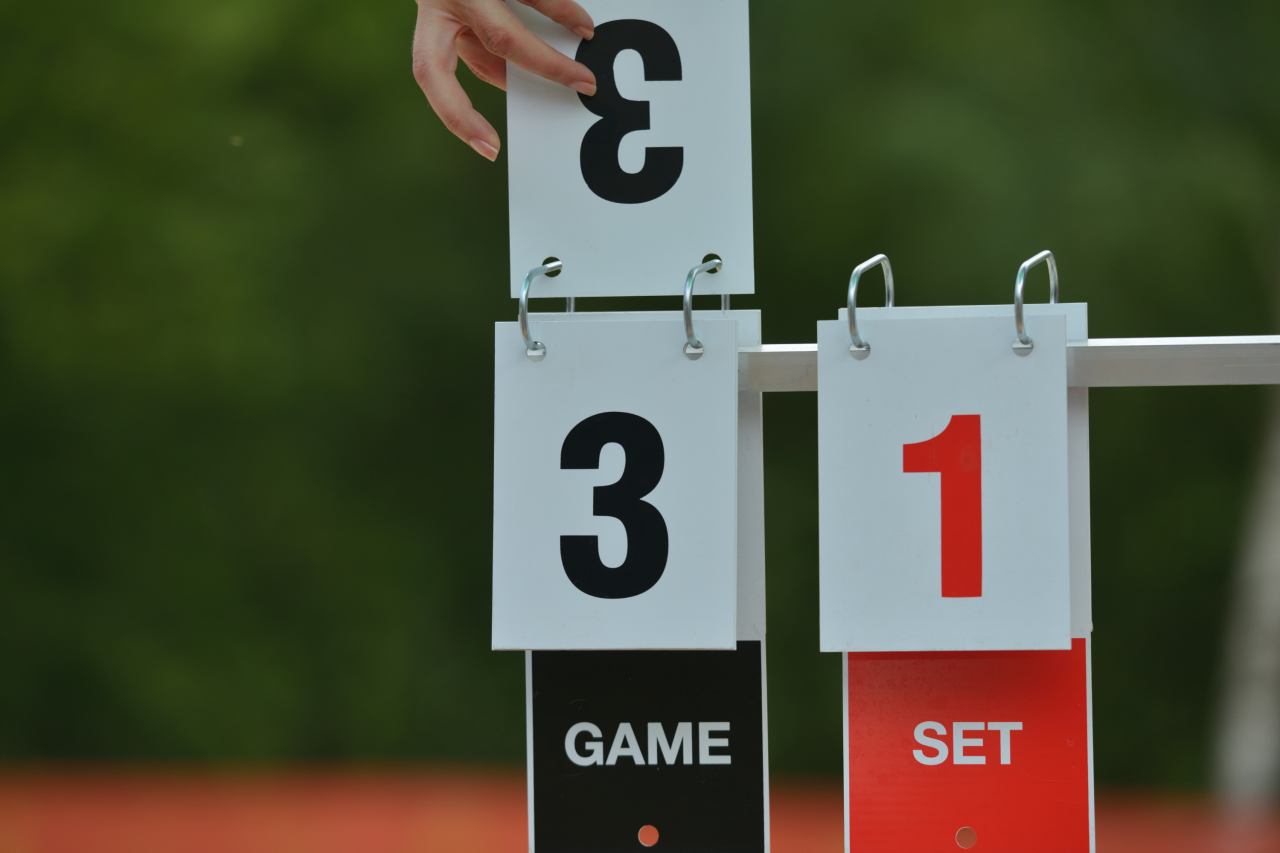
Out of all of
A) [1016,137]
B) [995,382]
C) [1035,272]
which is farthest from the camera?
[1016,137]

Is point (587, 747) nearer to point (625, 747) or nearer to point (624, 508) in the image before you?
point (625, 747)

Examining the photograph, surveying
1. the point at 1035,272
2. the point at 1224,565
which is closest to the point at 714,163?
the point at 1035,272

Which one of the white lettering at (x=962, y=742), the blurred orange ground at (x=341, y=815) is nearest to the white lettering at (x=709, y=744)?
the white lettering at (x=962, y=742)

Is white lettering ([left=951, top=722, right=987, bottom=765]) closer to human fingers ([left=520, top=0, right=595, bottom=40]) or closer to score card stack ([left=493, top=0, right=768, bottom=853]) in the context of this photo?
score card stack ([left=493, top=0, right=768, bottom=853])

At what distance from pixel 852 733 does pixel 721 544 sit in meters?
0.12

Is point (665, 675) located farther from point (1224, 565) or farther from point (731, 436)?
point (1224, 565)

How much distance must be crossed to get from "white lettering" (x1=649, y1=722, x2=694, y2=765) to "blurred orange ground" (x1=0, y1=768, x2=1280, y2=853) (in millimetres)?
1946

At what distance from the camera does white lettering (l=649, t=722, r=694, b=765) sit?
1.79 ft

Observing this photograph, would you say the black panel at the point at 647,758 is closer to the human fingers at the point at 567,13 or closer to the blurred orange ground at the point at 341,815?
the human fingers at the point at 567,13

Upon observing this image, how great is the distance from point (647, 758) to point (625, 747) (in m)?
0.01

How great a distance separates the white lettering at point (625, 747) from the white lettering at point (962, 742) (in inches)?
6.0

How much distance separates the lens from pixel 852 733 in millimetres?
528

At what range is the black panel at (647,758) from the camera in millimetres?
542

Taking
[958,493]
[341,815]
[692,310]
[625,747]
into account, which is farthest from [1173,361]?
[341,815]
